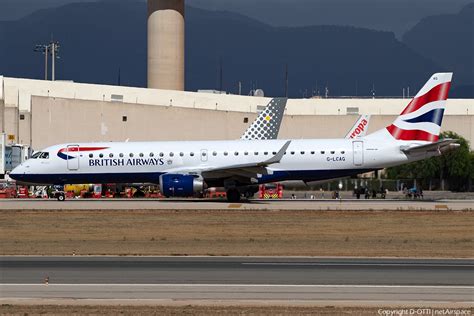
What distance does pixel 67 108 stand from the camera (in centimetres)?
8694

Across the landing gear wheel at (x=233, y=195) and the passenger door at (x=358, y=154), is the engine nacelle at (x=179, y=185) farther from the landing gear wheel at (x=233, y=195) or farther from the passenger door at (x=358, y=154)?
the passenger door at (x=358, y=154)

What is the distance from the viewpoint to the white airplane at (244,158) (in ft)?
174

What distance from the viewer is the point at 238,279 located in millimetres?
22062

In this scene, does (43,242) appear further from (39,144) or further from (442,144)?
(39,144)

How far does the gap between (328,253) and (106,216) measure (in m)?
15.8

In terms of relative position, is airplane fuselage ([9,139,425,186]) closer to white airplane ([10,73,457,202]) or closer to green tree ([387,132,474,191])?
white airplane ([10,73,457,202])

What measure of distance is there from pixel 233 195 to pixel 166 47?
57693 millimetres

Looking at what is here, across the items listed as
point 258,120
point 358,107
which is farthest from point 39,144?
point 358,107

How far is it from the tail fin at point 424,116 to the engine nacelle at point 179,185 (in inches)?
447

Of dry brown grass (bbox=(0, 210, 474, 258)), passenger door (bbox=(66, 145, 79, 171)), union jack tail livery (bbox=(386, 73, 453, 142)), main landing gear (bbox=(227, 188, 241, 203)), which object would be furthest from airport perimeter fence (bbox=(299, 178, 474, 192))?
dry brown grass (bbox=(0, 210, 474, 258))

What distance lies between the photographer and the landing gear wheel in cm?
5334

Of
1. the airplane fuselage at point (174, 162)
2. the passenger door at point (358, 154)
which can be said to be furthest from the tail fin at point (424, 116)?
the passenger door at point (358, 154)

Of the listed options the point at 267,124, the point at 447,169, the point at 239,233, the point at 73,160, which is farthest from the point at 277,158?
the point at 447,169

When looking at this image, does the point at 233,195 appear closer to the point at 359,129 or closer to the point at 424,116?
the point at 424,116
